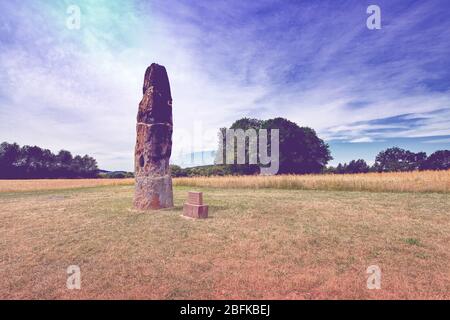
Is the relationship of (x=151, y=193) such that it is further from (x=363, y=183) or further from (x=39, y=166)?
(x=39, y=166)

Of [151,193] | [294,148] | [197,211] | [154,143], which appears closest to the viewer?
[197,211]

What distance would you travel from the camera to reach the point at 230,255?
5086mm

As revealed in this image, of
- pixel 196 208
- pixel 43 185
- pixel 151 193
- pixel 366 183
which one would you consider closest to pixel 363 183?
pixel 366 183

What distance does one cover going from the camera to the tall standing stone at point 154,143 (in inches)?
385

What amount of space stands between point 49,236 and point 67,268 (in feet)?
8.69

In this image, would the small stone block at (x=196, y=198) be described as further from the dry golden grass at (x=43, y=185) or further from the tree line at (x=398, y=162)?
the tree line at (x=398, y=162)

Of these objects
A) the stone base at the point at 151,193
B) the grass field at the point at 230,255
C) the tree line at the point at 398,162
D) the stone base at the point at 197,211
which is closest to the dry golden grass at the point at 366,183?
the grass field at the point at 230,255

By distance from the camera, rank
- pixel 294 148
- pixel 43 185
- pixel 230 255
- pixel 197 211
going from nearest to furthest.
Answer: pixel 230 255 < pixel 197 211 < pixel 43 185 < pixel 294 148

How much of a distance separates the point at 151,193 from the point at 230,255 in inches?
216

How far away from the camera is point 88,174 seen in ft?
182

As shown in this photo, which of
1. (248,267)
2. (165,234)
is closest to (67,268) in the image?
(165,234)

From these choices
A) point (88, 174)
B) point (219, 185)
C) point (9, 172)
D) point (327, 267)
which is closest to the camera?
point (327, 267)

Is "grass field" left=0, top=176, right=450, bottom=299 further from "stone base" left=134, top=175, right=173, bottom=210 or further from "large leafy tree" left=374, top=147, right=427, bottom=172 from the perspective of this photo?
"large leafy tree" left=374, top=147, right=427, bottom=172
